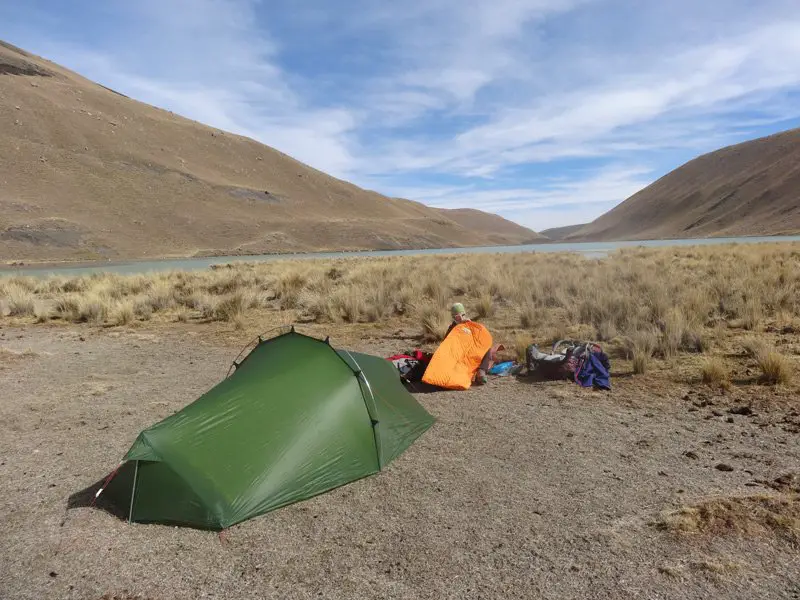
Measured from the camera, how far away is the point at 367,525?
4074 mm

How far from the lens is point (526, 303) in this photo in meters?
13.6

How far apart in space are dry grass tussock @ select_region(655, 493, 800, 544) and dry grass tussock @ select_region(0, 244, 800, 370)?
3.56 m

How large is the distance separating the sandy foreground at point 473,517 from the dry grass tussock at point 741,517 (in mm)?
84

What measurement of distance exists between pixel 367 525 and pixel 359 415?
126 cm

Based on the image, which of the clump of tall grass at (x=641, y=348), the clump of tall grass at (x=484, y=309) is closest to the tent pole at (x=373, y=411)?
the clump of tall grass at (x=641, y=348)

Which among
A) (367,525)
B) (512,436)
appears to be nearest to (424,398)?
(512,436)

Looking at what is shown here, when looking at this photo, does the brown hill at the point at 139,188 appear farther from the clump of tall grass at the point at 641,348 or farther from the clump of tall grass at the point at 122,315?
the clump of tall grass at the point at 641,348

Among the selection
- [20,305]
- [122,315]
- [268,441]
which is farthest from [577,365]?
[20,305]

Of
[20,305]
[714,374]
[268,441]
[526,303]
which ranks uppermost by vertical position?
[20,305]

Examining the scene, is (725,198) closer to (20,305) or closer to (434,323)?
(434,323)

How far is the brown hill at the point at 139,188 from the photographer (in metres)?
64.0

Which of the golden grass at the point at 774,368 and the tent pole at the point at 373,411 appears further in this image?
the golden grass at the point at 774,368

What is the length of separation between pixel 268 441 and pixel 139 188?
8160 centimetres

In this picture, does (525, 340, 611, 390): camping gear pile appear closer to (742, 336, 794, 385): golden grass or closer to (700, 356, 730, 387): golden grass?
(700, 356, 730, 387): golden grass
